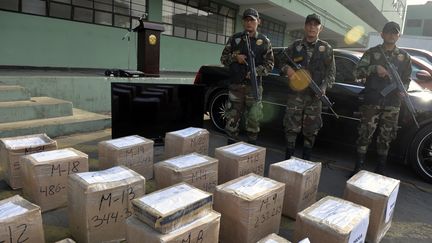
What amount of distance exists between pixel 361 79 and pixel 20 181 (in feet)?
11.8

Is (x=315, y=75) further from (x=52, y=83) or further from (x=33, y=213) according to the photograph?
(x=52, y=83)

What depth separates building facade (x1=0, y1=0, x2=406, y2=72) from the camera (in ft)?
27.3

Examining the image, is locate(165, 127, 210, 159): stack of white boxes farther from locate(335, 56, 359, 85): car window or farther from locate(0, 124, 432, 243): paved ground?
locate(335, 56, 359, 85): car window

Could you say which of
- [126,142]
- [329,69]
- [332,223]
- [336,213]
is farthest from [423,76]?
[126,142]

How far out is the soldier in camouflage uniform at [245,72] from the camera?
12.9ft

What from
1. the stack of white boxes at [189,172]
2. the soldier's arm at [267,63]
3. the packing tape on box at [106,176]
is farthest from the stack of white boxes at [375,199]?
the soldier's arm at [267,63]

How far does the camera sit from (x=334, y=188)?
3377mm

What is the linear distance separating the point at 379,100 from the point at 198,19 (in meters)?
11.0

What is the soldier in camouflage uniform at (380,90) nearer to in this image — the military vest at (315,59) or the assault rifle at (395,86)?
the assault rifle at (395,86)

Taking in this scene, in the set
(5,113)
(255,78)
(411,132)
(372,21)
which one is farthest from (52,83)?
(372,21)

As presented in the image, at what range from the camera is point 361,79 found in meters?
3.67

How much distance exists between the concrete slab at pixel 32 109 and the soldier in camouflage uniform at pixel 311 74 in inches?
131

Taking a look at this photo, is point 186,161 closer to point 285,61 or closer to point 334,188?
point 334,188

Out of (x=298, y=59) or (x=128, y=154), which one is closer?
(x=128, y=154)
